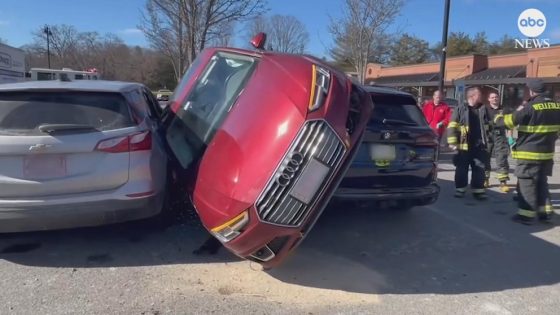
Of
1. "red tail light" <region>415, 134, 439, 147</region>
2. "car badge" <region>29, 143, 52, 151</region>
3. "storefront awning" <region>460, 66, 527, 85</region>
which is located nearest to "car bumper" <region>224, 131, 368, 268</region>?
"car badge" <region>29, 143, 52, 151</region>

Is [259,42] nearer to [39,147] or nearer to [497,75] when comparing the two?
[39,147]

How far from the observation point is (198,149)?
4.10m

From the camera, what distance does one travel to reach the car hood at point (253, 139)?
3396 millimetres

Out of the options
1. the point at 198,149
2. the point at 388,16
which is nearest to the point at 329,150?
the point at 198,149

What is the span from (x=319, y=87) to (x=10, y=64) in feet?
54.9

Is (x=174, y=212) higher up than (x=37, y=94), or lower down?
lower down

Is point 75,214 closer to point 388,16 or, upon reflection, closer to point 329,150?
point 329,150

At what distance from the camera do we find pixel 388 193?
196 inches

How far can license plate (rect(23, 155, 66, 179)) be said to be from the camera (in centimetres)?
389

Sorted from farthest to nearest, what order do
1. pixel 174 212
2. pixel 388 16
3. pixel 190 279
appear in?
1. pixel 388 16
2. pixel 174 212
3. pixel 190 279

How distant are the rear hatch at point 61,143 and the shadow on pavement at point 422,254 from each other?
1693 mm

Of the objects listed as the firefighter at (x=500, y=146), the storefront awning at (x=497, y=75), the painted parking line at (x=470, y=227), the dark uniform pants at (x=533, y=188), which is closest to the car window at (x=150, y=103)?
the painted parking line at (x=470, y=227)

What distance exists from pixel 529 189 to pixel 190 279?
14.2 ft

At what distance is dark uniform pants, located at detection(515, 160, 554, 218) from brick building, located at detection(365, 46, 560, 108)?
1891cm
